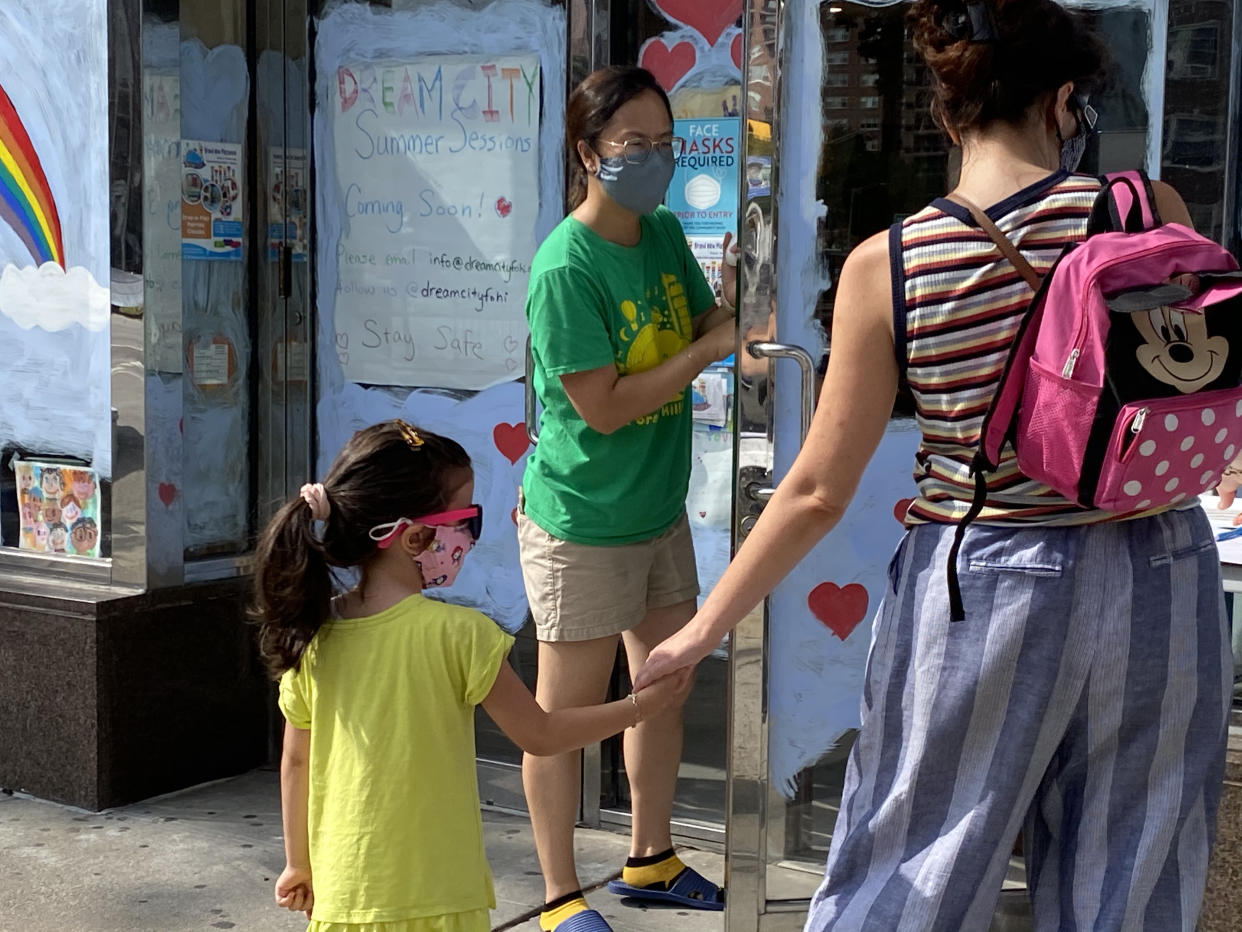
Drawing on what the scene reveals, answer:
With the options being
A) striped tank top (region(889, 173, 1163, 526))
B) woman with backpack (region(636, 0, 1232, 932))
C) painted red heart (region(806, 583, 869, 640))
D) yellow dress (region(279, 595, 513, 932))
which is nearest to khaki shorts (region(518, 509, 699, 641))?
painted red heart (region(806, 583, 869, 640))

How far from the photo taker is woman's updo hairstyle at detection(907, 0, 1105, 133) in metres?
2.14

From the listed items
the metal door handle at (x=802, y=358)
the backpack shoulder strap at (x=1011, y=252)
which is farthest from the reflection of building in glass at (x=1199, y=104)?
the backpack shoulder strap at (x=1011, y=252)

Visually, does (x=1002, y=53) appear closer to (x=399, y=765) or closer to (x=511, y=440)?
(x=399, y=765)

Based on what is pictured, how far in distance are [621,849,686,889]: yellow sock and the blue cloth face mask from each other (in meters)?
1.47

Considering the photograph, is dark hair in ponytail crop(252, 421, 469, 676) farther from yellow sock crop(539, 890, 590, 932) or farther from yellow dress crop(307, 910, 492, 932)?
yellow sock crop(539, 890, 590, 932)

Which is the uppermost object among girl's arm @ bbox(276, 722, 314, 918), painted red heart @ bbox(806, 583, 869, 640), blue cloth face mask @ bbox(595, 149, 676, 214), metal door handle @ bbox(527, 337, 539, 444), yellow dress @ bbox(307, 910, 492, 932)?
blue cloth face mask @ bbox(595, 149, 676, 214)

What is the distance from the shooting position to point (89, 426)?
15.8 feet

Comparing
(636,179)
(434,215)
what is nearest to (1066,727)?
(636,179)

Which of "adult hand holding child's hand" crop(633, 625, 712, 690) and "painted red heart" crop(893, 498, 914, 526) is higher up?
"painted red heart" crop(893, 498, 914, 526)

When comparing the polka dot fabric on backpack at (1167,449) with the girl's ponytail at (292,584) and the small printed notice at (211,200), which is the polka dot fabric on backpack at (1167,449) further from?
the small printed notice at (211,200)

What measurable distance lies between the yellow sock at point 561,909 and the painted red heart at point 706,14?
2.04m

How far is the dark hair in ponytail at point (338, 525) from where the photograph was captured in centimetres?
261

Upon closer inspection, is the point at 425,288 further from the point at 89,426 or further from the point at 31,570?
the point at 31,570

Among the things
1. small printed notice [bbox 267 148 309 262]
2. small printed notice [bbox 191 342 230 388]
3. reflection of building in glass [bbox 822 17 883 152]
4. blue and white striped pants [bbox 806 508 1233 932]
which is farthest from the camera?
small printed notice [bbox 267 148 309 262]
